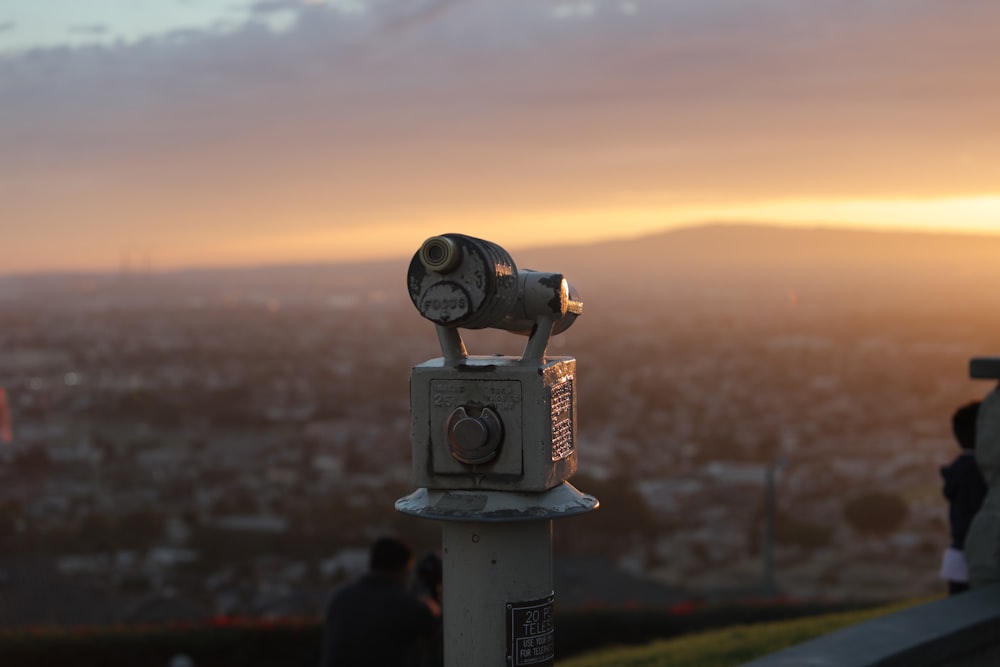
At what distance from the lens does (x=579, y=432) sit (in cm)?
5384

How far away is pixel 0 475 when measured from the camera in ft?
124

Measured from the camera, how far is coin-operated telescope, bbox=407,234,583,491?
9.87ft

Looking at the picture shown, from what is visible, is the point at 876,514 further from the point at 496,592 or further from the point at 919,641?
the point at 496,592

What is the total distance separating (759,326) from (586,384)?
2464 cm

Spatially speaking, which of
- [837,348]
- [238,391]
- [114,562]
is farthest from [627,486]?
[837,348]

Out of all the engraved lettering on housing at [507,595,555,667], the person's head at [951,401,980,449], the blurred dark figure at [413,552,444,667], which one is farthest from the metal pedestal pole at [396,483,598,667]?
the person's head at [951,401,980,449]

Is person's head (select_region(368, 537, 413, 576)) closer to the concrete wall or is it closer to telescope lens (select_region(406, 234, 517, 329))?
the concrete wall

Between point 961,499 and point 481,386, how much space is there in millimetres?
3562

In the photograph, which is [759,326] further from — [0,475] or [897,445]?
[0,475]

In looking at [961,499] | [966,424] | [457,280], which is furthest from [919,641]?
[457,280]

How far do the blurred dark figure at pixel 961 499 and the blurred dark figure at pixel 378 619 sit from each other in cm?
262

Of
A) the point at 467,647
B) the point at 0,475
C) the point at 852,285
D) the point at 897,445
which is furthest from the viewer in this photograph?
the point at 852,285

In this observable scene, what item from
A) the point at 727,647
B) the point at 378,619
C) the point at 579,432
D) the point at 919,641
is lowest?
the point at 579,432

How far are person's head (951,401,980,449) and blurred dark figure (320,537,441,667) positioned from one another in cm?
288
